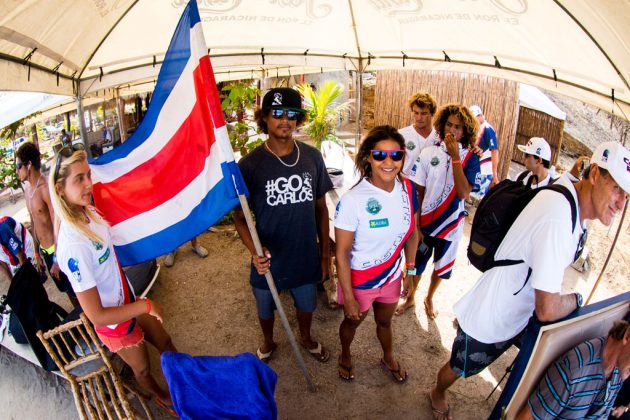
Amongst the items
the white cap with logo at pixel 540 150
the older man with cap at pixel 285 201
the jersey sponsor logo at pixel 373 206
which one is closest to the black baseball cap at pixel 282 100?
the older man with cap at pixel 285 201

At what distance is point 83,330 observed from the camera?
235 centimetres

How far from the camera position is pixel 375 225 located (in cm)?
242

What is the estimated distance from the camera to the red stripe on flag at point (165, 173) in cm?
218

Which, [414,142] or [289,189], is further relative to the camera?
[414,142]

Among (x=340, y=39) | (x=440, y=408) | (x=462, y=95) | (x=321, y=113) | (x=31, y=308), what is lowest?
(x=440, y=408)

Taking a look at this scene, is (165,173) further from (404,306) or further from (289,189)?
(404,306)

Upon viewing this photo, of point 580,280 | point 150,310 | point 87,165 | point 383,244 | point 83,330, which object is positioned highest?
point 87,165

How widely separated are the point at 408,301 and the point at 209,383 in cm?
268

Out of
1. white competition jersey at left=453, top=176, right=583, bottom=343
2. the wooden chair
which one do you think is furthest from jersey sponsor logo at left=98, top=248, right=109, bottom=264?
white competition jersey at left=453, top=176, right=583, bottom=343

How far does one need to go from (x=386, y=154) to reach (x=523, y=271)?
993mm

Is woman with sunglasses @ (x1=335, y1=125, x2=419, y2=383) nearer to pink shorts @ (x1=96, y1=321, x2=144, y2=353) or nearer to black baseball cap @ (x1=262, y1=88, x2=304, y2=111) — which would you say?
black baseball cap @ (x1=262, y1=88, x2=304, y2=111)

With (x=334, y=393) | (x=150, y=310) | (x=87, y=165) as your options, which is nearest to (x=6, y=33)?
(x=87, y=165)

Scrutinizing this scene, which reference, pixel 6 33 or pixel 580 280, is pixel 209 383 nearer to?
pixel 6 33

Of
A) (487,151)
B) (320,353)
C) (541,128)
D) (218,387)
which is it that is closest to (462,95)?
(541,128)
